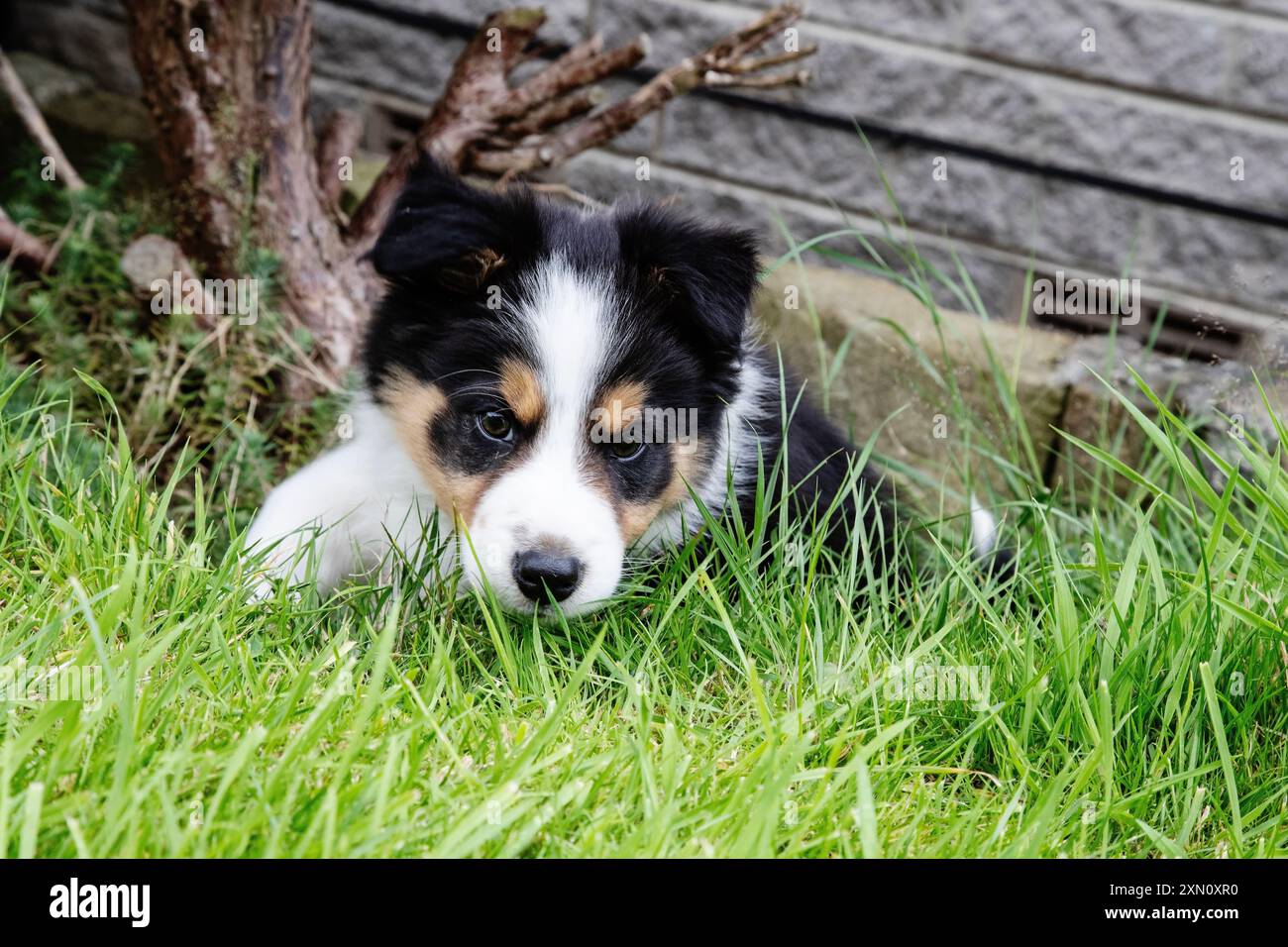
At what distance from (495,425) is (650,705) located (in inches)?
32.1

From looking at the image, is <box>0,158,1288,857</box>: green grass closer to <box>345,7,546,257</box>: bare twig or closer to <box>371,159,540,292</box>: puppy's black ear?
<box>371,159,540,292</box>: puppy's black ear

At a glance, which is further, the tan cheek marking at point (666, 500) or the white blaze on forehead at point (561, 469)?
the tan cheek marking at point (666, 500)

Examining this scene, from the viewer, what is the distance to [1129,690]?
7.57ft

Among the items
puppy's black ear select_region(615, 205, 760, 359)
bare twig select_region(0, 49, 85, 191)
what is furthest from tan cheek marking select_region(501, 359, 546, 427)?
bare twig select_region(0, 49, 85, 191)

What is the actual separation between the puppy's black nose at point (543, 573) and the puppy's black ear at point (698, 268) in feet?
2.04

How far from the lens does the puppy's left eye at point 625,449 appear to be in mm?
2699

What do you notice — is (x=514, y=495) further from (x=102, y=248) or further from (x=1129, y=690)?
(x=102, y=248)

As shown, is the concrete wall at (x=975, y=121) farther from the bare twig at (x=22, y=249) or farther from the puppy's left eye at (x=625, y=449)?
the puppy's left eye at (x=625, y=449)

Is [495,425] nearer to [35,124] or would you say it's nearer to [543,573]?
[543,573]

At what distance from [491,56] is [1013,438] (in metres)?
2.11

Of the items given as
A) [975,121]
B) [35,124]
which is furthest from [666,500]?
[35,124]

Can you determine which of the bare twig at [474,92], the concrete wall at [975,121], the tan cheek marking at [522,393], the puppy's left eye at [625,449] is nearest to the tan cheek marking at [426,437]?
the tan cheek marking at [522,393]

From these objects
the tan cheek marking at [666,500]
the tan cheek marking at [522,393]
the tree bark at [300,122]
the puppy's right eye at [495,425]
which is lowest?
the tan cheek marking at [666,500]
